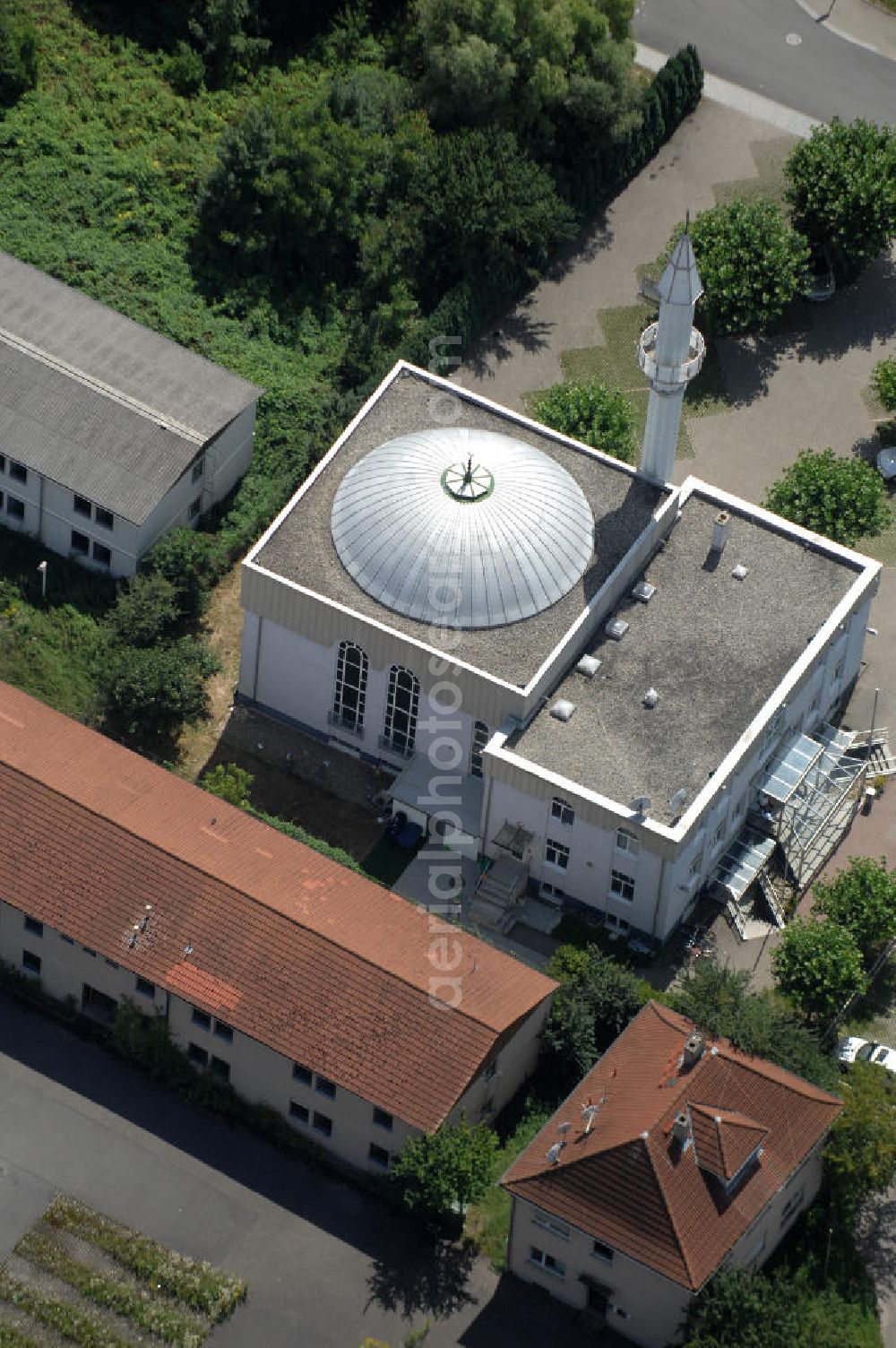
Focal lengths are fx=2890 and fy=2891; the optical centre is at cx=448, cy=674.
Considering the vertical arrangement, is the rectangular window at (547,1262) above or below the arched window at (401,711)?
below

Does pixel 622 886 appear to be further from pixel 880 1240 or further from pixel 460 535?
pixel 880 1240

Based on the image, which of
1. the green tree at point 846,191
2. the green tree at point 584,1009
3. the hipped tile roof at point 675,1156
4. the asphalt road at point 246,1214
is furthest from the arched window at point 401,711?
the green tree at point 846,191

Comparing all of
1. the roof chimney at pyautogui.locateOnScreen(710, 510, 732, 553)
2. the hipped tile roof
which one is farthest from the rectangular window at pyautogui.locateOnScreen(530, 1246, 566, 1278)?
the roof chimney at pyautogui.locateOnScreen(710, 510, 732, 553)

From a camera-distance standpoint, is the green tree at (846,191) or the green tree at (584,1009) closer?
the green tree at (584,1009)

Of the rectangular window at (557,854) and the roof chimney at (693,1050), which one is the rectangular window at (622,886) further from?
the roof chimney at (693,1050)

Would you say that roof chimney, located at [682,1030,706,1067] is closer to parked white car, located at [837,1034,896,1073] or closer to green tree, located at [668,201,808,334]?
parked white car, located at [837,1034,896,1073]

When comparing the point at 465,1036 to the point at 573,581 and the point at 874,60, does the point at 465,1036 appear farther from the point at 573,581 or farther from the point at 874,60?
the point at 874,60

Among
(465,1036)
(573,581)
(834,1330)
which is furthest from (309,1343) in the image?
(573,581)

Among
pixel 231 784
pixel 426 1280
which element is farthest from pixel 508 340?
pixel 426 1280
